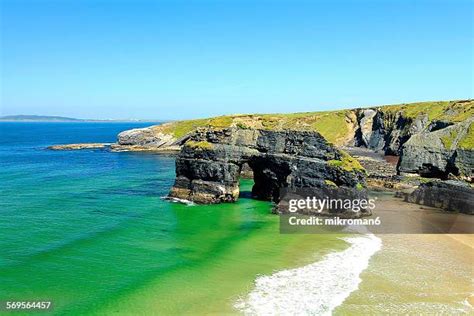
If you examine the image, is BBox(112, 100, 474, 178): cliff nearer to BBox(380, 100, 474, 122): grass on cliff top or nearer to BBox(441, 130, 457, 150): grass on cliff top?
BBox(380, 100, 474, 122): grass on cliff top

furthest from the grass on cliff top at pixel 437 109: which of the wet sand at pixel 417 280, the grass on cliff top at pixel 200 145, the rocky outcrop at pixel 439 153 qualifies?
the wet sand at pixel 417 280

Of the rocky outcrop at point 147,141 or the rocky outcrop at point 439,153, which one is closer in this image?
the rocky outcrop at point 439,153

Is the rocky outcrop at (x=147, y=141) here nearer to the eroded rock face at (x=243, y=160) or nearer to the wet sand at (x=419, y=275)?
the eroded rock face at (x=243, y=160)

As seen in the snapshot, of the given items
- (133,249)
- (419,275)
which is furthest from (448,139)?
(133,249)

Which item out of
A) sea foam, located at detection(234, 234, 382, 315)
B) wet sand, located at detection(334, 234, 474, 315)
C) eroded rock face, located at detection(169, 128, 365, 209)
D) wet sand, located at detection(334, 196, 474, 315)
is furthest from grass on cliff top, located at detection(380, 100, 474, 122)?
sea foam, located at detection(234, 234, 382, 315)

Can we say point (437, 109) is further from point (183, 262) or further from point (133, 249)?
point (133, 249)

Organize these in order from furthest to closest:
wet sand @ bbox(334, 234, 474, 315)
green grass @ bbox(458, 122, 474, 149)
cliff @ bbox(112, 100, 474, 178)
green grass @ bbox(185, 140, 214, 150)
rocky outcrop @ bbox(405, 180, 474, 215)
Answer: green grass @ bbox(458, 122, 474, 149) < cliff @ bbox(112, 100, 474, 178) < green grass @ bbox(185, 140, 214, 150) < rocky outcrop @ bbox(405, 180, 474, 215) < wet sand @ bbox(334, 234, 474, 315)

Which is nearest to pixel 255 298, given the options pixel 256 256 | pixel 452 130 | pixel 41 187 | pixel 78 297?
pixel 256 256
